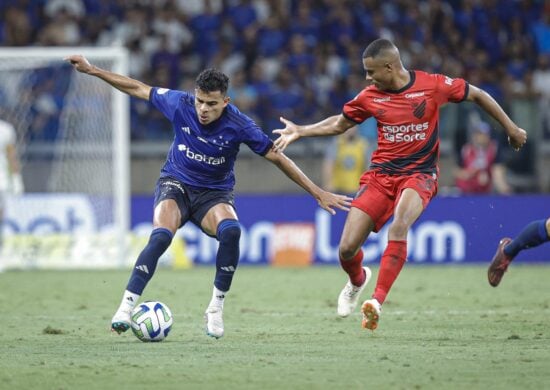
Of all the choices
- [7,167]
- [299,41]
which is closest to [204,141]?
[7,167]

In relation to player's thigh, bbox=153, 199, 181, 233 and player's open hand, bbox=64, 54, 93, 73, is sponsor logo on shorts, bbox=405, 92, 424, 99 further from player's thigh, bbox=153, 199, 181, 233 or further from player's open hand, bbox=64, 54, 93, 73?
player's open hand, bbox=64, 54, 93, 73

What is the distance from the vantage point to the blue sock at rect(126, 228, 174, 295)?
8570 mm

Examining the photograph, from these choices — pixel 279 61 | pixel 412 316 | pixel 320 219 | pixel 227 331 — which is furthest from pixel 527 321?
pixel 279 61

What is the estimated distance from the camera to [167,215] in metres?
8.98

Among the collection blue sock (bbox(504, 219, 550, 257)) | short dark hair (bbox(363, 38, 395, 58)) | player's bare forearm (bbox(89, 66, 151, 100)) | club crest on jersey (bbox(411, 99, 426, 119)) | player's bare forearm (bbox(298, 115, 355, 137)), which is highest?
short dark hair (bbox(363, 38, 395, 58))

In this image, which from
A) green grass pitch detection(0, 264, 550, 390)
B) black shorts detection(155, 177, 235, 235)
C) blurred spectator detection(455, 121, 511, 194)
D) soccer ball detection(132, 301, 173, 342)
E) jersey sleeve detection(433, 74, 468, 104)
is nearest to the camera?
green grass pitch detection(0, 264, 550, 390)

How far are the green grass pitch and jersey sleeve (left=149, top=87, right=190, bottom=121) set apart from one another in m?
1.88

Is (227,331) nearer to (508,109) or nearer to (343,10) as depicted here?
(508,109)

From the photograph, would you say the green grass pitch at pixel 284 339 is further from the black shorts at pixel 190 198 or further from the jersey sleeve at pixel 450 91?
the jersey sleeve at pixel 450 91

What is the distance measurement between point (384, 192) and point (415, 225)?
8.13 m

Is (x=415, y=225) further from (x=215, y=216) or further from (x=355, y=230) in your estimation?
(x=215, y=216)

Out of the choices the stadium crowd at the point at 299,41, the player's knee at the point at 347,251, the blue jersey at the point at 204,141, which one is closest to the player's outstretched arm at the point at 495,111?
the player's knee at the point at 347,251

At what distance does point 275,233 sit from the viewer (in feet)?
57.8

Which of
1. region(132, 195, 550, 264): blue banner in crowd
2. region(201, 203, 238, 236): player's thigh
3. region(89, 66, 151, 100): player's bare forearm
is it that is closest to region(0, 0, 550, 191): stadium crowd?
region(132, 195, 550, 264): blue banner in crowd
